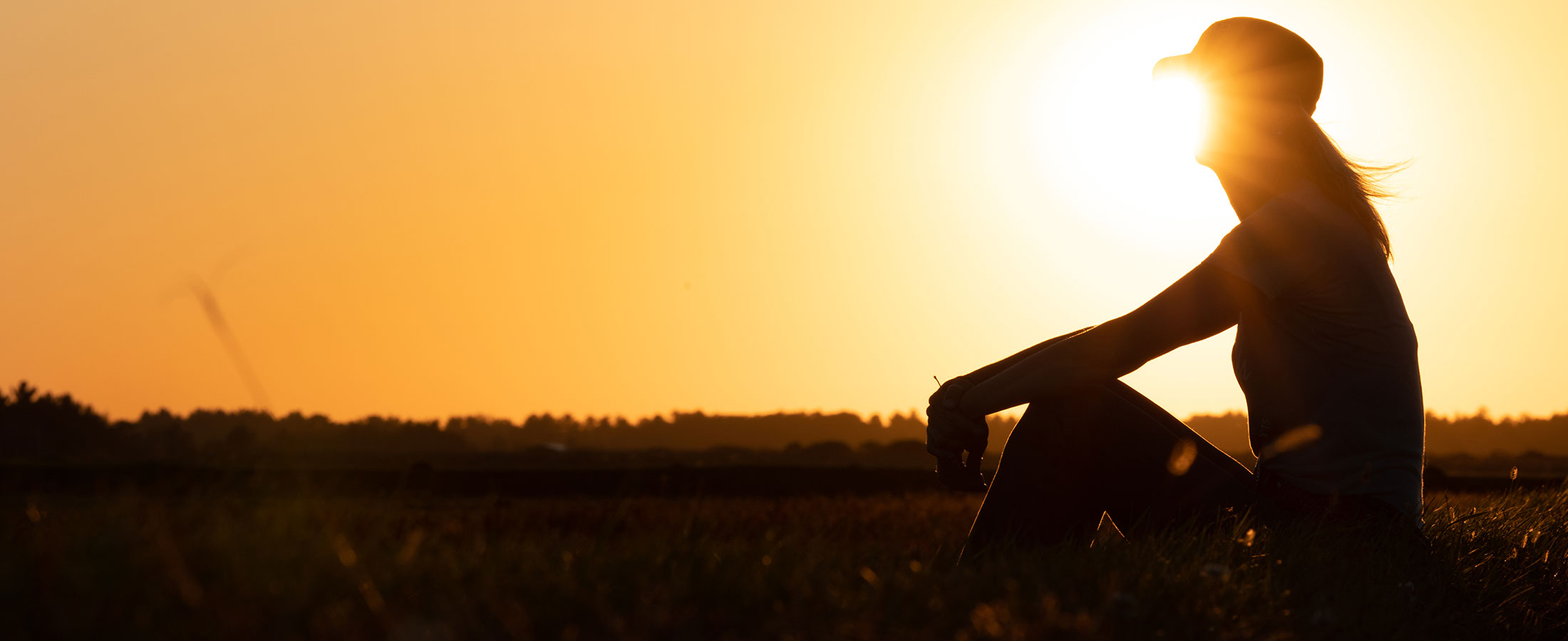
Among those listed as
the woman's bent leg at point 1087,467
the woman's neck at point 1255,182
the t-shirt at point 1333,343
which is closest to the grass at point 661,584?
the woman's bent leg at point 1087,467

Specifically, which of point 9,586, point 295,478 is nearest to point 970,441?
point 295,478

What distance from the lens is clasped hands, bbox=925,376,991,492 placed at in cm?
347

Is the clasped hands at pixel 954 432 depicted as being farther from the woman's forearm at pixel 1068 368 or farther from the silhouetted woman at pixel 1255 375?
the woman's forearm at pixel 1068 368

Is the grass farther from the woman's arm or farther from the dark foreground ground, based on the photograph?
the woman's arm

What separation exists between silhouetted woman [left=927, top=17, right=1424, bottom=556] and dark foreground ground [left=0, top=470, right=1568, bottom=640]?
181 millimetres

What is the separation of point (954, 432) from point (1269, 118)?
1414mm

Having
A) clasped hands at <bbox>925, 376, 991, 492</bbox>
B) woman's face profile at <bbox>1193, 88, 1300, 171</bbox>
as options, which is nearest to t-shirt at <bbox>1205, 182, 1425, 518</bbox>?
woman's face profile at <bbox>1193, 88, 1300, 171</bbox>

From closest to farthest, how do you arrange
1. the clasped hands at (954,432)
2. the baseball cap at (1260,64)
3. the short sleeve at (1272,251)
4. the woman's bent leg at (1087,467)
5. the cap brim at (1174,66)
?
the short sleeve at (1272,251), the woman's bent leg at (1087,467), the clasped hands at (954,432), the baseball cap at (1260,64), the cap brim at (1174,66)

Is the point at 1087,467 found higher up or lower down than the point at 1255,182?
lower down

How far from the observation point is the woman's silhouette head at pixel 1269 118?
3457 mm

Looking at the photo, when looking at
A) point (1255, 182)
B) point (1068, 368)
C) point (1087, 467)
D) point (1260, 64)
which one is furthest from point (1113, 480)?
point (1260, 64)

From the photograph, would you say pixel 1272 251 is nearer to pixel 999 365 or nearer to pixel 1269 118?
pixel 1269 118

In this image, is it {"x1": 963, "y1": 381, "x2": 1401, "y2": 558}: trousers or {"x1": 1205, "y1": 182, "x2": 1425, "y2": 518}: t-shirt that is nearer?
{"x1": 1205, "y1": 182, "x2": 1425, "y2": 518}: t-shirt

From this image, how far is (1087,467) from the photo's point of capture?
11.2 feet
